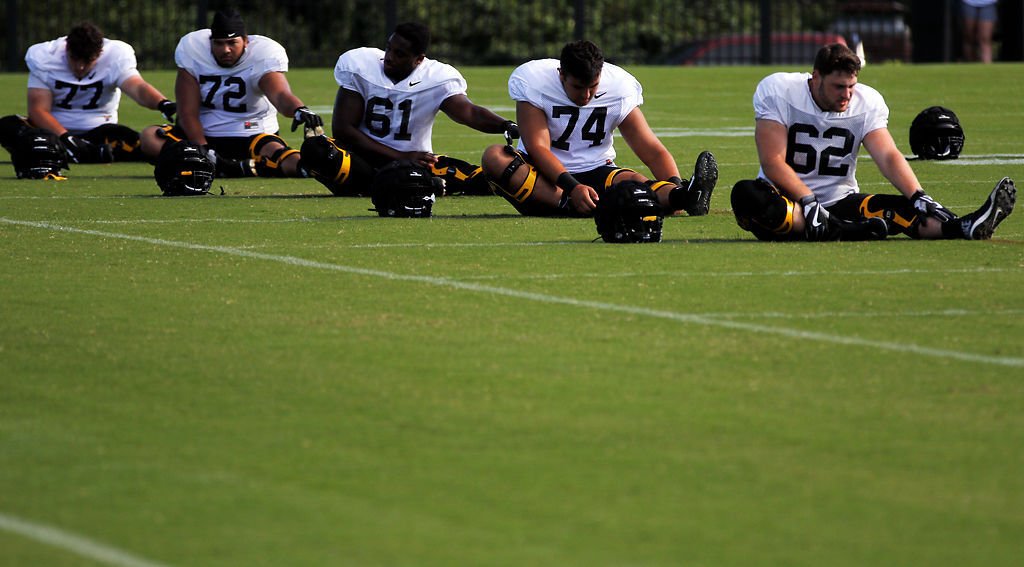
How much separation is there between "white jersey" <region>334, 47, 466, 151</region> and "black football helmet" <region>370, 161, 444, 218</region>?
5.29ft

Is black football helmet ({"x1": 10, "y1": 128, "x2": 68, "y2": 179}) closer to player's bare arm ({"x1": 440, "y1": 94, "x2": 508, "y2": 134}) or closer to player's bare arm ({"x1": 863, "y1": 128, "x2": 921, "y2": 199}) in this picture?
player's bare arm ({"x1": 440, "y1": 94, "x2": 508, "y2": 134})

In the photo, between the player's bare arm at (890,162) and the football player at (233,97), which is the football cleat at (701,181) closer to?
the player's bare arm at (890,162)

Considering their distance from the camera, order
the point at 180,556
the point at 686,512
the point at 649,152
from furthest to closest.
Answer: the point at 649,152 → the point at 686,512 → the point at 180,556

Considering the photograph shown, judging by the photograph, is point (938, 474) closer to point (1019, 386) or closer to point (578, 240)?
point (1019, 386)

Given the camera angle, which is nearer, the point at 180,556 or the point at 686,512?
the point at 180,556

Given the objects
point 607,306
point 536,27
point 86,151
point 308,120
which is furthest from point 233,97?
point 536,27

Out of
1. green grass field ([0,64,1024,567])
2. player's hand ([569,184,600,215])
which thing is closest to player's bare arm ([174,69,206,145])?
green grass field ([0,64,1024,567])

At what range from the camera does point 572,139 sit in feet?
38.8

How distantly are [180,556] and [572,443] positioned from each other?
1467 millimetres

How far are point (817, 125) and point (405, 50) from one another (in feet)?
12.8

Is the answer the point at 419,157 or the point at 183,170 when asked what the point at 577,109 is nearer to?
the point at 419,157

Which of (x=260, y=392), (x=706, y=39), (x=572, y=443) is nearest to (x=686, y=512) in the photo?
(x=572, y=443)

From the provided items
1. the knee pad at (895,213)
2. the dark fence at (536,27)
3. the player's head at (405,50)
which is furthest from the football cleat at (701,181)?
the dark fence at (536,27)

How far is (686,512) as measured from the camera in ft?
14.6
